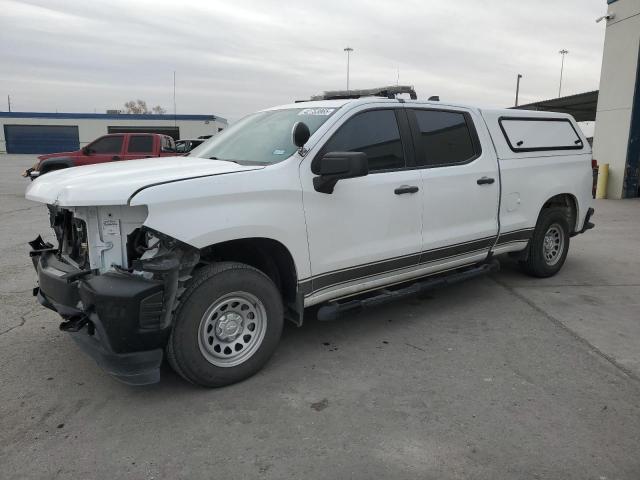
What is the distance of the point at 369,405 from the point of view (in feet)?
10.9

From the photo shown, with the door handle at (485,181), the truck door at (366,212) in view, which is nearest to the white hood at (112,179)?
the truck door at (366,212)

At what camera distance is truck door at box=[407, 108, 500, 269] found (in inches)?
179

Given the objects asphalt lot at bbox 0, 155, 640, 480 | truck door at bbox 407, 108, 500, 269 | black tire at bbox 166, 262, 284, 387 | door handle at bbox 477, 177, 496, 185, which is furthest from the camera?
door handle at bbox 477, 177, 496, 185

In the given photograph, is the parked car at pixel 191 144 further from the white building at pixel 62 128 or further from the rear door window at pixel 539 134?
the white building at pixel 62 128

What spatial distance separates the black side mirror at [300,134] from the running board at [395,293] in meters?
1.26

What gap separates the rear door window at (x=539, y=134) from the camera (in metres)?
5.39

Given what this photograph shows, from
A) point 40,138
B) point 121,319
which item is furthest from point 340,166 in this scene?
point 40,138

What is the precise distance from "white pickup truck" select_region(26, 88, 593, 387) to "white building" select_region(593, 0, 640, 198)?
A: 10.7 metres

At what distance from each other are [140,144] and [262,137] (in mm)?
11561

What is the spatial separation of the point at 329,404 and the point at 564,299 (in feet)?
10.7

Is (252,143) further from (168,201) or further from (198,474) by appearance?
(198,474)

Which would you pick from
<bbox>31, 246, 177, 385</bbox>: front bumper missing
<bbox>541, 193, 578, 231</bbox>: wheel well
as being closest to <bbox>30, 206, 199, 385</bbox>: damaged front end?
<bbox>31, 246, 177, 385</bbox>: front bumper missing

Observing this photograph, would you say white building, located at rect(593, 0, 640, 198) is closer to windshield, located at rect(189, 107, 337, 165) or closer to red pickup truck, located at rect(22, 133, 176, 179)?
red pickup truck, located at rect(22, 133, 176, 179)

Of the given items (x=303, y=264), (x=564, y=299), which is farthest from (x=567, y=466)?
(x=564, y=299)
